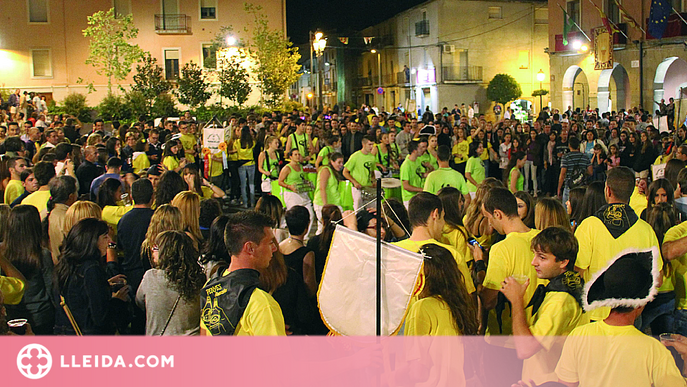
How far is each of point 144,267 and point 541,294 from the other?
3365 millimetres

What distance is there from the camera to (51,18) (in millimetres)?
33562

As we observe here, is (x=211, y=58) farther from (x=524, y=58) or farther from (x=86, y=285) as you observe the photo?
(x=86, y=285)

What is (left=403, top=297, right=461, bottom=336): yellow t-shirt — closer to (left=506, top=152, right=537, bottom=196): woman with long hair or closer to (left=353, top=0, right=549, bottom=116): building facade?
(left=506, top=152, right=537, bottom=196): woman with long hair

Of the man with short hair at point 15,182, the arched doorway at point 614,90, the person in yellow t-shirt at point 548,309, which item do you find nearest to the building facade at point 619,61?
the arched doorway at point 614,90

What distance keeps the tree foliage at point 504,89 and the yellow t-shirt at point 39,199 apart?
38256 millimetres

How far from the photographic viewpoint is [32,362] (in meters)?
3.68

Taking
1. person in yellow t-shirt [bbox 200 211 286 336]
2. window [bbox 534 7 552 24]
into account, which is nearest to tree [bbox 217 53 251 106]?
window [bbox 534 7 552 24]

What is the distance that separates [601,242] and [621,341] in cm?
188

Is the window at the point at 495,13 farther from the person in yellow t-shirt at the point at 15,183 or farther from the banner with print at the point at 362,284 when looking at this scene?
the banner with print at the point at 362,284

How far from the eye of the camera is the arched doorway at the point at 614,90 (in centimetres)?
3036

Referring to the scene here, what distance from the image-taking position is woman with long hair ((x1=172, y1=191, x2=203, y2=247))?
217 inches

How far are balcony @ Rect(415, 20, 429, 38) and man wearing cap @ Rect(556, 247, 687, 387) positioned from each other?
43.6m

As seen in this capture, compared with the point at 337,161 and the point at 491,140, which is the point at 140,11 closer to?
the point at 491,140

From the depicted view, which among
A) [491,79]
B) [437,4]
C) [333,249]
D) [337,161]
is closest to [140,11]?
[437,4]
